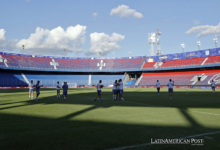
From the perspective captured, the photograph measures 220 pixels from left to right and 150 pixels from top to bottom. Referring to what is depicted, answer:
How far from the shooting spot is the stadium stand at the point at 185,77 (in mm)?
61347

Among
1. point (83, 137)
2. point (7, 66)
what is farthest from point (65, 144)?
point (7, 66)

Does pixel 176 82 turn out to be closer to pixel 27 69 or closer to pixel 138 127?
pixel 27 69

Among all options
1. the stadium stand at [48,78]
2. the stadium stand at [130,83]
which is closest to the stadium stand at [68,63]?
the stadium stand at [48,78]

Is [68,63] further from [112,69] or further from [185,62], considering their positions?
[185,62]

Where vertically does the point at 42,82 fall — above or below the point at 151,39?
below

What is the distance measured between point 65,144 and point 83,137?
82 cm

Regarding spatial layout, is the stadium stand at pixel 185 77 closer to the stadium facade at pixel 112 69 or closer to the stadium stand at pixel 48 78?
the stadium facade at pixel 112 69

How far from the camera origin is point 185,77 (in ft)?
223

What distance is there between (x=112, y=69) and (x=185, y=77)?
33085 millimetres

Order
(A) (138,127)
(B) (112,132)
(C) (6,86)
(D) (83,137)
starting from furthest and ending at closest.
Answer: (C) (6,86)
(A) (138,127)
(B) (112,132)
(D) (83,137)

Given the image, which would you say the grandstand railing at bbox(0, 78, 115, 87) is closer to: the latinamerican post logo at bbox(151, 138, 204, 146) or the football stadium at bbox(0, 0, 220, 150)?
the football stadium at bbox(0, 0, 220, 150)

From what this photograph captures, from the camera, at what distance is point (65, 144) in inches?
206

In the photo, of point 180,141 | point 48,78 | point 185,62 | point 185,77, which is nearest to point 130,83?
point 185,77

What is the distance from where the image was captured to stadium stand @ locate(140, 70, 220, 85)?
6135cm
